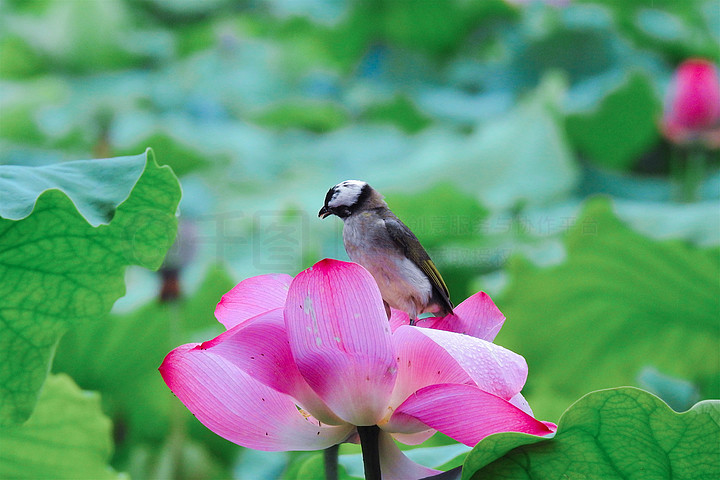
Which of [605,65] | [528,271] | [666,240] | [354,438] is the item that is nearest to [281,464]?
[528,271]

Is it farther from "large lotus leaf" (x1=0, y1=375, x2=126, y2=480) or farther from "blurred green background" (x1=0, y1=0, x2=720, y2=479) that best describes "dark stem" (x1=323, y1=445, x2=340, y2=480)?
"large lotus leaf" (x1=0, y1=375, x2=126, y2=480)

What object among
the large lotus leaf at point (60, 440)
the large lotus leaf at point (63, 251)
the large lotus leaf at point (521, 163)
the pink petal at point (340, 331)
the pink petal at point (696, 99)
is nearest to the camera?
the pink petal at point (340, 331)

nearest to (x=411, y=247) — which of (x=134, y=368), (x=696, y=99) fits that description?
(x=134, y=368)

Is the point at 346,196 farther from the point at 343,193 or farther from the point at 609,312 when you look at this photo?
the point at 609,312

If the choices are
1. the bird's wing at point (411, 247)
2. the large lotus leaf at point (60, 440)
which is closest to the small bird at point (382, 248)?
the bird's wing at point (411, 247)

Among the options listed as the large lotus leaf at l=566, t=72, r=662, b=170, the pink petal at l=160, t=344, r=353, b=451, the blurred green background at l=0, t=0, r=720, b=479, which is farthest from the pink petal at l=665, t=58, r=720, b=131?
the pink petal at l=160, t=344, r=353, b=451

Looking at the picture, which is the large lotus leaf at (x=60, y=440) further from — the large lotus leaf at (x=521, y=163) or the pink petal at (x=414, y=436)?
the large lotus leaf at (x=521, y=163)
